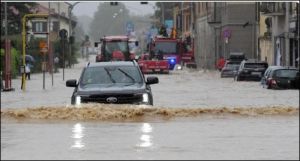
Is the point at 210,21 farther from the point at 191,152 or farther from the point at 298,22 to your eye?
the point at 191,152

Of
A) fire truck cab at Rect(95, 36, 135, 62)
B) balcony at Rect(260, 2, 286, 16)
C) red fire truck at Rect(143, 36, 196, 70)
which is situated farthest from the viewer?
red fire truck at Rect(143, 36, 196, 70)

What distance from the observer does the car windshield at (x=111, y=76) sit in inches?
778

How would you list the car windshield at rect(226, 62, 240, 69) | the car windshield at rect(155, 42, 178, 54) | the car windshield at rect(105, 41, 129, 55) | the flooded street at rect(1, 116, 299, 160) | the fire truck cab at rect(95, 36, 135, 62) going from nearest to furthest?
1. the flooded street at rect(1, 116, 299, 160)
2. the car windshield at rect(226, 62, 240, 69)
3. the fire truck cab at rect(95, 36, 135, 62)
4. the car windshield at rect(105, 41, 129, 55)
5. the car windshield at rect(155, 42, 178, 54)

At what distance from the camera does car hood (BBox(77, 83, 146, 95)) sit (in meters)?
18.8

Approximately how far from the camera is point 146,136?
14.2 meters

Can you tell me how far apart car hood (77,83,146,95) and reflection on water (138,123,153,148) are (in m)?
2.99

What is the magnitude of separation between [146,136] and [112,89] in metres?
4.85

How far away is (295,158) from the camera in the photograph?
12.0 meters

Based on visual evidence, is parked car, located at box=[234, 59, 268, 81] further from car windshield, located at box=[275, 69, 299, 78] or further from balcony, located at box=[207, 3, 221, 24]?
balcony, located at box=[207, 3, 221, 24]

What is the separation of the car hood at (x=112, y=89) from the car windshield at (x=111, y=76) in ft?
0.84

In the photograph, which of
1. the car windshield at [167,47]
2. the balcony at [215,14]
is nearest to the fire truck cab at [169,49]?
the car windshield at [167,47]

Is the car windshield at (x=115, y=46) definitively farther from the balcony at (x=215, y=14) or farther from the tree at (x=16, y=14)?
the balcony at (x=215, y=14)

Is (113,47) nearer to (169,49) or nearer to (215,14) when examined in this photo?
(169,49)

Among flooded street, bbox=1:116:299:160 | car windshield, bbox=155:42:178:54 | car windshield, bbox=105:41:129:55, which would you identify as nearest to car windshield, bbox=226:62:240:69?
car windshield, bbox=105:41:129:55
